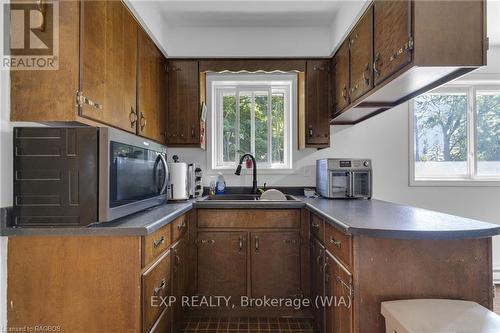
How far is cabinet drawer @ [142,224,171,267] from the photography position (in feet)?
4.17

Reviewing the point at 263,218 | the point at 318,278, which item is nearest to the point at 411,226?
the point at 318,278

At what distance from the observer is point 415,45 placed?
1.30 meters

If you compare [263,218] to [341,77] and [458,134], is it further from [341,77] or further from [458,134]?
[458,134]

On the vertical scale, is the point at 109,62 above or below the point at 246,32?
below

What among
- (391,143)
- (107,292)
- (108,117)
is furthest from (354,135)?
(107,292)

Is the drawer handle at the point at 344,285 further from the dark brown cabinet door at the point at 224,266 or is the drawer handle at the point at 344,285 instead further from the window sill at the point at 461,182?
the window sill at the point at 461,182

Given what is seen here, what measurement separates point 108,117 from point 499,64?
3.87 metres

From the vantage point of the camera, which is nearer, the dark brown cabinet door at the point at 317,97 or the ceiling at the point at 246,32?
the ceiling at the point at 246,32

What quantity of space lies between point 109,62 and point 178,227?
107cm

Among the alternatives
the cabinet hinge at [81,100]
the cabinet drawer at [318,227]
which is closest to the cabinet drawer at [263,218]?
the cabinet drawer at [318,227]

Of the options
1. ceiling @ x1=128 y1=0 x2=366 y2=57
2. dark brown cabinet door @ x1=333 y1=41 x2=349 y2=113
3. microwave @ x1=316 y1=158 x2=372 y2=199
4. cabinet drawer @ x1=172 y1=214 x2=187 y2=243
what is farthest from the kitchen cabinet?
ceiling @ x1=128 y1=0 x2=366 y2=57

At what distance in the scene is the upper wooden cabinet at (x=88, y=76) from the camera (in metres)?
1.26

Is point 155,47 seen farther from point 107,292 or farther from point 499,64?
point 499,64

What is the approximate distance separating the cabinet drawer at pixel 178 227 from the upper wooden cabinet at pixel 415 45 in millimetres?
1494
